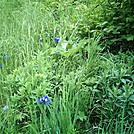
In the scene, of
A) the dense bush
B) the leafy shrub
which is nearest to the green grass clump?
the leafy shrub

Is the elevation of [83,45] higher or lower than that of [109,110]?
higher

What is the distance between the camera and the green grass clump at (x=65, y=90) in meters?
1.80

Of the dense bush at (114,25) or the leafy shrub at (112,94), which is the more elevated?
the dense bush at (114,25)

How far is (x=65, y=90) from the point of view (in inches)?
78.6

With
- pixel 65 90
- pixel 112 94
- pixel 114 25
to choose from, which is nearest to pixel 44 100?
pixel 65 90

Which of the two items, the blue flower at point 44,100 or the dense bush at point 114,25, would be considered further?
the dense bush at point 114,25

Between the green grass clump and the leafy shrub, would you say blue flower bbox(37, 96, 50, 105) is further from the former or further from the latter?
the leafy shrub

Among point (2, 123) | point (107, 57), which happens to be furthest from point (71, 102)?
point (107, 57)

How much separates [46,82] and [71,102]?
0.70 feet

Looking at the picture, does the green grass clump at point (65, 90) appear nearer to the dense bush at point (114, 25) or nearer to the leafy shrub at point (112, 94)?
the leafy shrub at point (112, 94)

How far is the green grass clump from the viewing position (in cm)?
180

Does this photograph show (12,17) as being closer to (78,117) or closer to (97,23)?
(97,23)

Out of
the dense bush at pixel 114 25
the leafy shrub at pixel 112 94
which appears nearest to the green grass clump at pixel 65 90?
the leafy shrub at pixel 112 94

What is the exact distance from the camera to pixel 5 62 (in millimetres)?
2480
